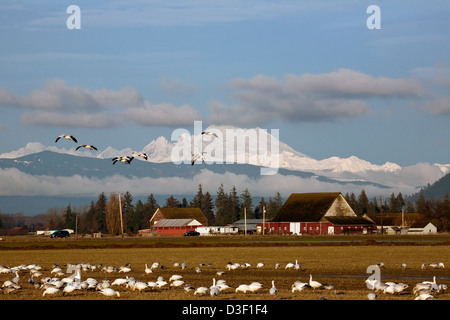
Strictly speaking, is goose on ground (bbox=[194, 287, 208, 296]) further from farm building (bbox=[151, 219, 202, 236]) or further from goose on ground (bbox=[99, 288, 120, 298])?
farm building (bbox=[151, 219, 202, 236])

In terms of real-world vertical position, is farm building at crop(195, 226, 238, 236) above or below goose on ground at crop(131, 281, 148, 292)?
below

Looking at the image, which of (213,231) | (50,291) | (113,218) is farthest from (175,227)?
(50,291)

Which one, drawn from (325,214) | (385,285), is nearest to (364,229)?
(325,214)

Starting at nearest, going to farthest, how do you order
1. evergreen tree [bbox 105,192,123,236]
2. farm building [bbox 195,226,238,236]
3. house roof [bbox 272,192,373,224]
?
house roof [bbox 272,192,373,224] < farm building [bbox 195,226,238,236] < evergreen tree [bbox 105,192,123,236]

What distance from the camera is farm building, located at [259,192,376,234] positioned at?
6142 inches

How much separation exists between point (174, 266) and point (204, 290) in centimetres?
1892

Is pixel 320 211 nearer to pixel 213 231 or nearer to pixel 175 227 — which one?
pixel 213 231

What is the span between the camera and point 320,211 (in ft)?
529

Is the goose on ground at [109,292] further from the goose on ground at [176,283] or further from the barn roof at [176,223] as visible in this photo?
the barn roof at [176,223]

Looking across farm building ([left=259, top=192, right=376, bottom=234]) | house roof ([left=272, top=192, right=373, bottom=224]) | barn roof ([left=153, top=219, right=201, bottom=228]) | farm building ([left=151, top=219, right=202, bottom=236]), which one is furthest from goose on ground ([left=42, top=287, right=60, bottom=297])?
barn roof ([left=153, top=219, right=201, bottom=228])

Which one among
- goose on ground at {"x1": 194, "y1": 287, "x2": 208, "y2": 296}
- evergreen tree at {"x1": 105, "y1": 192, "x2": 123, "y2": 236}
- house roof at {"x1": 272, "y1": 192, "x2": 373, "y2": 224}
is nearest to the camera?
goose on ground at {"x1": 194, "y1": 287, "x2": 208, "y2": 296}

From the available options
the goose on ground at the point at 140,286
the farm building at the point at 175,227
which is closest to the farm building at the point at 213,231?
the farm building at the point at 175,227

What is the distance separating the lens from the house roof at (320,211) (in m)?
159

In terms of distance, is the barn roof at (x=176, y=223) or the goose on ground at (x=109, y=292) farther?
the barn roof at (x=176, y=223)
